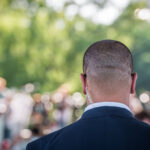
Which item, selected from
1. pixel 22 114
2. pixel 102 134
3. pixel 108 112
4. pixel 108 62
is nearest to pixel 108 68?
pixel 108 62

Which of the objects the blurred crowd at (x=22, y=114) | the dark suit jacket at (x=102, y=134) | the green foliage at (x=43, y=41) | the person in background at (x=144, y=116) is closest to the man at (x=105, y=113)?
the dark suit jacket at (x=102, y=134)

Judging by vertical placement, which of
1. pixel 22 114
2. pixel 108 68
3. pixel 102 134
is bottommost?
pixel 22 114

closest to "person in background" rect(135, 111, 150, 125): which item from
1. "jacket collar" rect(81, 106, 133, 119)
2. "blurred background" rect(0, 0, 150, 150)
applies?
"jacket collar" rect(81, 106, 133, 119)

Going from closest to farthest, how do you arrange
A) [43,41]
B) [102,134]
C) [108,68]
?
1. [102,134]
2. [108,68]
3. [43,41]

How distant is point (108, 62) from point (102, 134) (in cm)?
36

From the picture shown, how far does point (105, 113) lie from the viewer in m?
2.11

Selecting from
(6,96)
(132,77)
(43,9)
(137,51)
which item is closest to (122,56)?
(132,77)

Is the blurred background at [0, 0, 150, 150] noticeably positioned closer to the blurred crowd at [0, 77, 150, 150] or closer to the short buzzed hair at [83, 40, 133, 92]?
the blurred crowd at [0, 77, 150, 150]

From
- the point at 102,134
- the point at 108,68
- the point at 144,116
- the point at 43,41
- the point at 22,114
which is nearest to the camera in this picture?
the point at 102,134

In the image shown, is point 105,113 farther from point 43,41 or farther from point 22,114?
point 43,41

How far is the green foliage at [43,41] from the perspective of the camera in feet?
53.8

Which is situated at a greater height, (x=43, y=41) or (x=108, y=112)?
(x=108, y=112)

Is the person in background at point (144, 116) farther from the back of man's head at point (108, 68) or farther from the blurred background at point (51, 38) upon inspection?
the blurred background at point (51, 38)

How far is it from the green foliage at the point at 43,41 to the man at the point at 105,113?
13.1m
